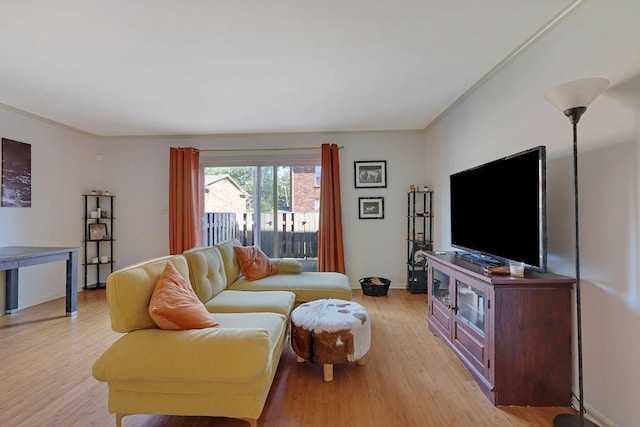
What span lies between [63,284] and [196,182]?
229 centimetres

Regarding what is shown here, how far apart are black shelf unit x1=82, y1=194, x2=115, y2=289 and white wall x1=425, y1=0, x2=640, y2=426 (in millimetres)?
5354

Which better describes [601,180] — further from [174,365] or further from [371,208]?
[371,208]

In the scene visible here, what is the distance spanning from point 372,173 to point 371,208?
1.76 feet

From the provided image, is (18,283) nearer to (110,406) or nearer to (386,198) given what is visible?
(110,406)

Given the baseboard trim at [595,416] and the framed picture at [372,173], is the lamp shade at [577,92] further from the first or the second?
the framed picture at [372,173]

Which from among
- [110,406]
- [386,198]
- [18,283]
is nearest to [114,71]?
[110,406]

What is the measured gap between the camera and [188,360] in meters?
1.52

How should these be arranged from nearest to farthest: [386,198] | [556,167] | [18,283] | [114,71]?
[556,167]
[114,71]
[18,283]
[386,198]

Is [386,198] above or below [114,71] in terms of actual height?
below

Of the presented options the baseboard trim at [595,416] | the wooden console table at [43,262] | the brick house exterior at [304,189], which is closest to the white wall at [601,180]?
the baseboard trim at [595,416]

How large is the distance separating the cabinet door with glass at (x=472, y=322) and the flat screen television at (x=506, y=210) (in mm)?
316

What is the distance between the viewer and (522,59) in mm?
2365

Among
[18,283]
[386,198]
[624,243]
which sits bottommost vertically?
[18,283]

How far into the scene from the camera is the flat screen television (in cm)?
188
